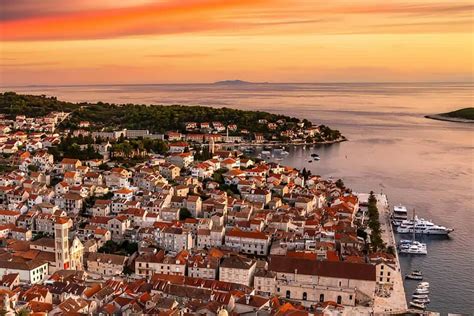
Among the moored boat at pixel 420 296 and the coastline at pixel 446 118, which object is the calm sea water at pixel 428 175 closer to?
the moored boat at pixel 420 296

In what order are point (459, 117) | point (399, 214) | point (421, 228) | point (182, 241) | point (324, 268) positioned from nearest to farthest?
point (324, 268) → point (182, 241) → point (421, 228) → point (399, 214) → point (459, 117)

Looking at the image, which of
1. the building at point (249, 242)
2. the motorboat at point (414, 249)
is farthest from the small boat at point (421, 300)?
the building at point (249, 242)

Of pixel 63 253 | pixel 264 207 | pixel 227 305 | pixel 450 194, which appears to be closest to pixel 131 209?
pixel 63 253

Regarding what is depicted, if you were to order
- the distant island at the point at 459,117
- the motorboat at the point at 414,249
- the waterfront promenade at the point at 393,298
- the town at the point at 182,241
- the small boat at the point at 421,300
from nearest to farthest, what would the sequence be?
1. the town at the point at 182,241
2. the waterfront promenade at the point at 393,298
3. the small boat at the point at 421,300
4. the motorboat at the point at 414,249
5. the distant island at the point at 459,117

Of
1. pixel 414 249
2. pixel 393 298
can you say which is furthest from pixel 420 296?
pixel 414 249

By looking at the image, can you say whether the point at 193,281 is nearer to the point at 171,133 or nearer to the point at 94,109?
the point at 171,133

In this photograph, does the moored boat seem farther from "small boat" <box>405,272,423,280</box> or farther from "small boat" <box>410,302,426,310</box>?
"small boat" <box>405,272,423,280</box>

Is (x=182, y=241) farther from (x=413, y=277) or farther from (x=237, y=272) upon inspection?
(x=413, y=277)
